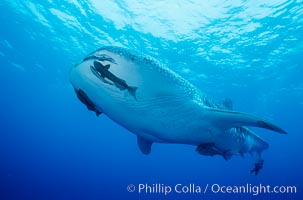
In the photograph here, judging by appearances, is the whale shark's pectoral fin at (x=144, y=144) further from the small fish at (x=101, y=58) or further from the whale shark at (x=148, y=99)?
the small fish at (x=101, y=58)

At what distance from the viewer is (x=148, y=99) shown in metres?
2.81

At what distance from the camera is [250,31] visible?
53.5 feet

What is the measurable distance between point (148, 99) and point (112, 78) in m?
0.60

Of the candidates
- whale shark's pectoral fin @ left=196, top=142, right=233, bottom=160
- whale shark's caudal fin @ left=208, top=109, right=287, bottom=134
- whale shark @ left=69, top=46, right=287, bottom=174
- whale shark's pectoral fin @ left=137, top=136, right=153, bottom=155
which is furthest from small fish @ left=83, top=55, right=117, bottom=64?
whale shark's pectoral fin @ left=137, top=136, right=153, bottom=155

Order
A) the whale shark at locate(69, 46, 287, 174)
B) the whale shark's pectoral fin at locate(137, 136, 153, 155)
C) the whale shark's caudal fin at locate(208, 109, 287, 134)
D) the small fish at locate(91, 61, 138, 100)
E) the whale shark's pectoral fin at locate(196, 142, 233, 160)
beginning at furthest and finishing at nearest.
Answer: the whale shark's pectoral fin at locate(137, 136, 153, 155), the whale shark's pectoral fin at locate(196, 142, 233, 160), the whale shark's caudal fin at locate(208, 109, 287, 134), the whale shark at locate(69, 46, 287, 174), the small fish at locate(91, 61, 138, 100)

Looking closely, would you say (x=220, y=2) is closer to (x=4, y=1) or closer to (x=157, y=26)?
(x=157, y=26)

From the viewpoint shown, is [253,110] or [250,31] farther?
[253,110]

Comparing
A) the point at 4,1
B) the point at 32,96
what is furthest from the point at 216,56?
the point at 32,96

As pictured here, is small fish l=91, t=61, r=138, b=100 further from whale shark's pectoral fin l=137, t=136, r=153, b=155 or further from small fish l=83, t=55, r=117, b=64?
whale shark's pectoral fin l=137, t=136, r=153, b=155

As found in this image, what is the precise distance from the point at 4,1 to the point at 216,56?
17.0 m

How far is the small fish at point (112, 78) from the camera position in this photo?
7.45 feet

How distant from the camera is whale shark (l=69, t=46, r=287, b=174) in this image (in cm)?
237

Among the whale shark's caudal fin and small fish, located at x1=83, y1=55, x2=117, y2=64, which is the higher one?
the whale shark's caudal fin

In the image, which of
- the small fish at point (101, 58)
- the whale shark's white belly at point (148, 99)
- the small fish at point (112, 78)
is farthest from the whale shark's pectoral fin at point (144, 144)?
the small fish at point (101, 58)
